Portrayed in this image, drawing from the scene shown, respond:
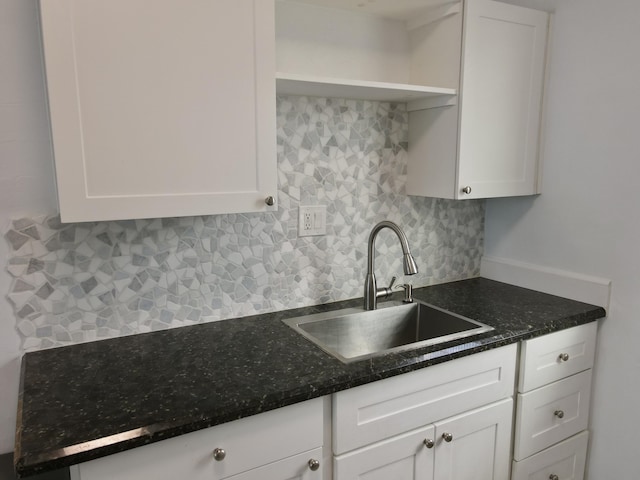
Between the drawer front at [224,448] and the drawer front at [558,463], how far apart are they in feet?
3.11

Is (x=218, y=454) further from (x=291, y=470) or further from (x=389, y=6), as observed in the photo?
(x=389, y=6)

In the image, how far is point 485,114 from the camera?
5.92ft

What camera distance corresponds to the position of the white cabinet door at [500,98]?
1738 mm

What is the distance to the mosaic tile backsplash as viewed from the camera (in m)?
1.42

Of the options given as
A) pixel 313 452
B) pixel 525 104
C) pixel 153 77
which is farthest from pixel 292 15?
pixel 313 452

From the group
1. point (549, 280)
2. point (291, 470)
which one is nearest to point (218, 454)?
point (291, 470)

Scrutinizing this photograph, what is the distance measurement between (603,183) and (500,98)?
0.51m

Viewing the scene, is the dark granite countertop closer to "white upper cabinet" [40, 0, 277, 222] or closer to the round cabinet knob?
the round cabinet knob

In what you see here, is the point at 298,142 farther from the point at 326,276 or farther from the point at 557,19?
the point at 557,19

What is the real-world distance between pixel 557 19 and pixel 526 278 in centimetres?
108

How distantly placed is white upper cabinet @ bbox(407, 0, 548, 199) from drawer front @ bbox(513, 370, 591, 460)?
77 centimetres

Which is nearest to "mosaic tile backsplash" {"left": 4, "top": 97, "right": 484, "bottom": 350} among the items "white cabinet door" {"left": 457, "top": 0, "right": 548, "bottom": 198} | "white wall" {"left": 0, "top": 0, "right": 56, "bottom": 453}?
"white wall" {"left": 0, "top": 0, "right": 56, "bottom": 453}

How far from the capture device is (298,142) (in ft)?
5.71

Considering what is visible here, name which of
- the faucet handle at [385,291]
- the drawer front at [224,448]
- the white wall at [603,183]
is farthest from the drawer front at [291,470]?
the white wall at [603,183]
